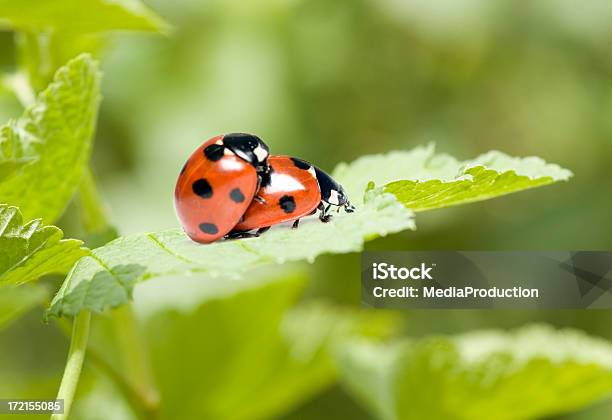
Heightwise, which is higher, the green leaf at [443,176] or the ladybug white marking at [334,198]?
the green leaf at [443,176]

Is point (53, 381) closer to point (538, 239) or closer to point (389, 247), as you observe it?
point (389, 247)

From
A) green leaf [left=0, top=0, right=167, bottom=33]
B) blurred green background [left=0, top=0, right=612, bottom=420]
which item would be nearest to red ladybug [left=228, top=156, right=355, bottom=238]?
green leaf [left=0, top=0, right=167, bottom=33]

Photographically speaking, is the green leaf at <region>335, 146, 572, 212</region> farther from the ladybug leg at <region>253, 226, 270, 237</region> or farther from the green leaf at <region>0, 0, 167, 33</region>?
the green leaf at <region>0, 0, 167, 33</region>

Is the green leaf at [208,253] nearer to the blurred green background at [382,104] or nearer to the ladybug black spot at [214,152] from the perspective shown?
the ladybug black spot at [214,152]

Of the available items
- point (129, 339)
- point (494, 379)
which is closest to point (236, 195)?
point (129, 339)

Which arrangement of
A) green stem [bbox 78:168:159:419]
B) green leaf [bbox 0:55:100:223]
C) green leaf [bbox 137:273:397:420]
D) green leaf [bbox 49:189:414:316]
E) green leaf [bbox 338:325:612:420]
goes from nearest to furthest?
green leaf [bbox 49:189:414:316]
green leaf [bbox 0:55:100:223]
green stem [bbox 78:168:159:419]
green leaf [bbox 338:325:612:420]
green leaf [bbox 137:273:397:420]

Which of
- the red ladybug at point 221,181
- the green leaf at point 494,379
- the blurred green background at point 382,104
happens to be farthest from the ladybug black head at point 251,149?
the blurred green background at point 382,104
